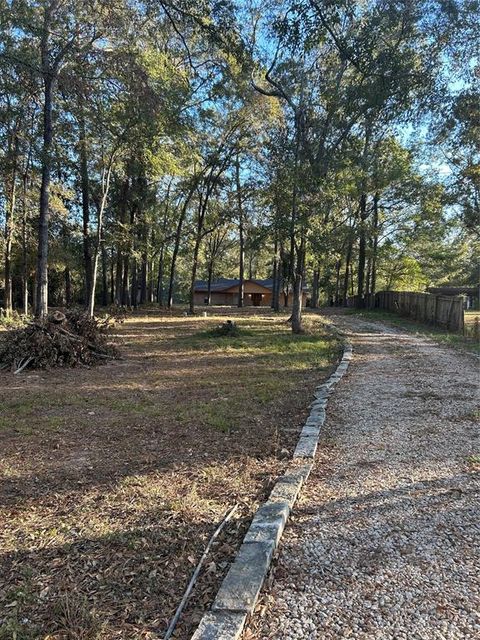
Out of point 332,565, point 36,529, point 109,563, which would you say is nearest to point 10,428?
point 36,529

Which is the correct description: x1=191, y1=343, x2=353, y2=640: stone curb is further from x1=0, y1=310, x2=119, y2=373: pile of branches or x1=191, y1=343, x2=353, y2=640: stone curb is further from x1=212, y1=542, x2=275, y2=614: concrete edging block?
x1=0, y1=310, x2=119, y2=373: pile of branches

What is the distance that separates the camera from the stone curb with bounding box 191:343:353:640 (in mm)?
1853

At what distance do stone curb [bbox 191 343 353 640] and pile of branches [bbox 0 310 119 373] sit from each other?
5665mm

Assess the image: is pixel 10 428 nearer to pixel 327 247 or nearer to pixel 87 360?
pixel 87 360

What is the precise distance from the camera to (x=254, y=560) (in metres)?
2.29

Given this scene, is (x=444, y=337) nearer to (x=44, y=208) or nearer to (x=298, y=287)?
(x=298, y=287)

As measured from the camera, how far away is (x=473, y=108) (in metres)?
7.70

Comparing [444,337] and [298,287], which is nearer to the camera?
[444,337]

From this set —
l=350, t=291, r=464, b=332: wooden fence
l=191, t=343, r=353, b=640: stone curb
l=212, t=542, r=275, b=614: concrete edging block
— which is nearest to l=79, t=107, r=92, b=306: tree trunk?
l=350, t=291, r=464, b=332: wooden fence

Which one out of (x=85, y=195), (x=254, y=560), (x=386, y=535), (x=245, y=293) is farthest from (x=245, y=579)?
(x=245, y=293)

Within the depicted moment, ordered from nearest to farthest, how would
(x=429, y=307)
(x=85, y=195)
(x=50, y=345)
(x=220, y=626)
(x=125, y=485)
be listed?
(x=220, y=626) → (x=125, y=485) → (x=50, y=345) → (x=429, y=307) → (x=85, y=195)

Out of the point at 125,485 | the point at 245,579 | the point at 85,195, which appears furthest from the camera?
the point at 85,195

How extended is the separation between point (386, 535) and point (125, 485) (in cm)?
185

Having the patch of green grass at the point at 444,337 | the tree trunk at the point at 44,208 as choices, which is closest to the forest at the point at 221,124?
the tree trunk at the point at 44,208
